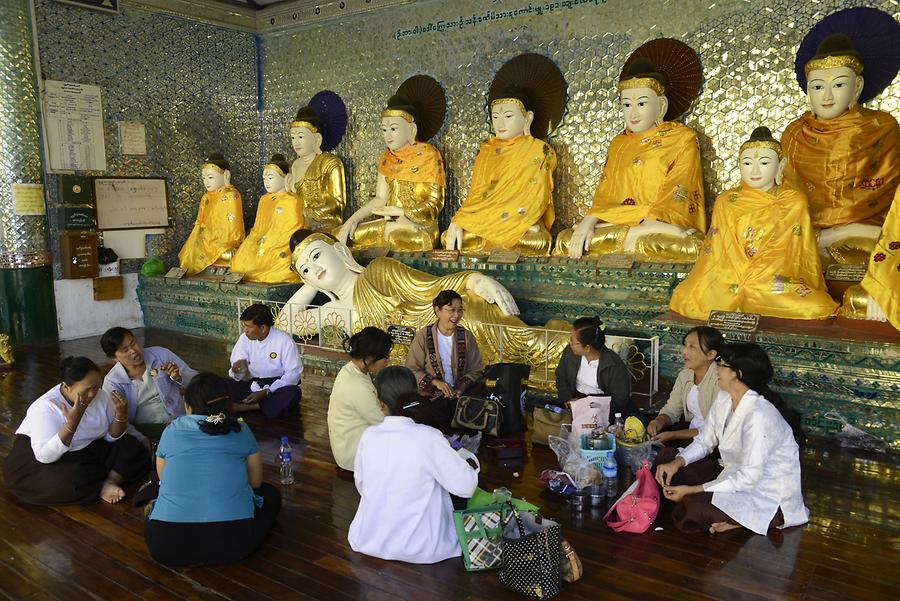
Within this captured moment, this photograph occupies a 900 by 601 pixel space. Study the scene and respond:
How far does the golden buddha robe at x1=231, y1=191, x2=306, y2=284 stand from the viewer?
853 centimetres

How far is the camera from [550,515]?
11.7ft

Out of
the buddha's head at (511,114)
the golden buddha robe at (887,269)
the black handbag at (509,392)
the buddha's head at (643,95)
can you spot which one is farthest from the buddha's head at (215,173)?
the golden buddha robe at (887,269)

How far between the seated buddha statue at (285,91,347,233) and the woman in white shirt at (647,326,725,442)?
612cm

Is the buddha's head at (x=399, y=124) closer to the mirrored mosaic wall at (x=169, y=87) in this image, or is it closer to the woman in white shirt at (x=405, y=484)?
the mirrored mosaic wall at (x=169, y=87)

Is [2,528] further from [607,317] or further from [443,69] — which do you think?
[443,69]

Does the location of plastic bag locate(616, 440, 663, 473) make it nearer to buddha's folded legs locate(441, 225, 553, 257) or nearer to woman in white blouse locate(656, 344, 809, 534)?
woman in white blouse locate(656, 344, 809, 534)

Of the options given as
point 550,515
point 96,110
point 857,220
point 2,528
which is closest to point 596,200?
point 857,220

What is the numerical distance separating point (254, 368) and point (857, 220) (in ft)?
16.5

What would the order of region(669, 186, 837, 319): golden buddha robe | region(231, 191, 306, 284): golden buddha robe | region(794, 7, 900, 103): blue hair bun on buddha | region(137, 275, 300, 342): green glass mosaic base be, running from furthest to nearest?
region(231, 191, 306, 284): golden buddha robe
region(137, 275, 300, 342): green glass mosaic base
region(794, 7, 900, 103): blue hair bun on buddha
region(669, 186, 837, 319): golden buddha robe

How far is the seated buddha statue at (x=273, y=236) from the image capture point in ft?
28.0

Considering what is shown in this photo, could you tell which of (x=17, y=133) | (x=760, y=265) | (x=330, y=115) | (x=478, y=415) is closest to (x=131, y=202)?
(x=17, y=133)

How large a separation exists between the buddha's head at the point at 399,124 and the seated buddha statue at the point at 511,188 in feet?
3.35

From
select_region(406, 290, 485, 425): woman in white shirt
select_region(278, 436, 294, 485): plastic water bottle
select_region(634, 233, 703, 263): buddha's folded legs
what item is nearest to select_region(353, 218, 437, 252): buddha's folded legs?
select_region(634, 233, 703, 263): buddha's folded legs

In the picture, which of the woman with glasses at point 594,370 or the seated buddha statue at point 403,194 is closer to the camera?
the woman with glasses at point 594,370
